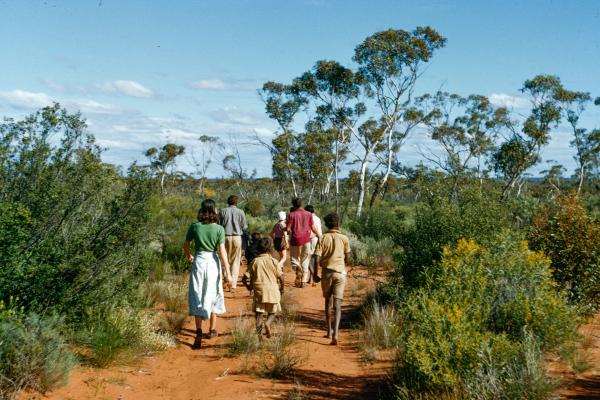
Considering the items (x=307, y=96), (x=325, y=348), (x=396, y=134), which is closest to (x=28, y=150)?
(x=325, y=348)

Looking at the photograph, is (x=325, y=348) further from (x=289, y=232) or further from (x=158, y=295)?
(x=289, y=232)

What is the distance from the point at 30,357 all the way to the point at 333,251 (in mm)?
3788

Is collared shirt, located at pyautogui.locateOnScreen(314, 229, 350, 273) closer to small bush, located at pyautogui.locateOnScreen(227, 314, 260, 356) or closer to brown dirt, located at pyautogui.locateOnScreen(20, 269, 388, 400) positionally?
brown dirt, located at pyautogui.locateOnScreen(20, 269, 388, 400)

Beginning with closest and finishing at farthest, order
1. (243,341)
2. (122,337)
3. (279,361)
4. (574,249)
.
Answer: (279,361)
(122,337)
(243,341)
(574,249)

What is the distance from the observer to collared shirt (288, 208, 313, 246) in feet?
35.8

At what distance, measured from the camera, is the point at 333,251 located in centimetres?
752

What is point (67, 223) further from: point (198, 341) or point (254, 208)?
point (254, 208)

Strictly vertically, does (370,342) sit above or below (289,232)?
below

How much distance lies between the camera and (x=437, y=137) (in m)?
39.9

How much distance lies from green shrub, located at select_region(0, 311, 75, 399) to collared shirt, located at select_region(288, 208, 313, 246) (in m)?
5.97

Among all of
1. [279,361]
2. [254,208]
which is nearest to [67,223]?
[279,361]

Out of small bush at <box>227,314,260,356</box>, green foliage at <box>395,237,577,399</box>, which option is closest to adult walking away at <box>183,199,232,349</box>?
small bush at <box>227,314,260,356</box>

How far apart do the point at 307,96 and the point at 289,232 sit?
68.7ft

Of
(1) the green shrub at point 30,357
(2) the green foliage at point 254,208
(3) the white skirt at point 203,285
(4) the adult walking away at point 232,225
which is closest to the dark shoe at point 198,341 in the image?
(3) the white skirt at point 203,285
